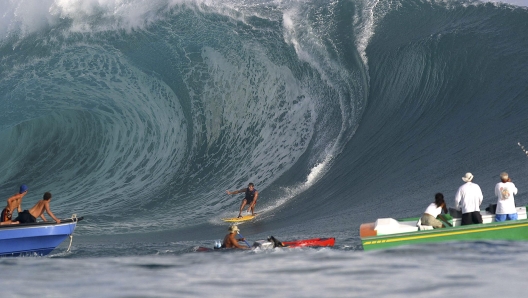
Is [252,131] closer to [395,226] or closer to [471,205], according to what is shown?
[395,226]

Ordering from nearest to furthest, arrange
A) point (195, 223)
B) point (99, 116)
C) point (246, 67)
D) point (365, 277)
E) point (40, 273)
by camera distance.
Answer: point (365, 277)
point (40, 273)
point (195, 223)
point (246, 67)
point (99, 116)

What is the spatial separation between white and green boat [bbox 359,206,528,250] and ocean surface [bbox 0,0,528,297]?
11.0 inches

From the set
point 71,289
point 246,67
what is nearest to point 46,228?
point 71,289

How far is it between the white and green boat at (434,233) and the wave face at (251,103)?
12.2ft

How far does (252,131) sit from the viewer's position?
19359 mm

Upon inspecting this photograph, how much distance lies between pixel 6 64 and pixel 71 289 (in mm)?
17737

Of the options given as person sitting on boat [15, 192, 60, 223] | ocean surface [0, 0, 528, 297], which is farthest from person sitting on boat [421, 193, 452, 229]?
person sitting on boat [15, 192, 60, 223]

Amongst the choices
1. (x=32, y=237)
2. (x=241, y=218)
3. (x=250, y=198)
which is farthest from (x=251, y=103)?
(x=32, y=237)

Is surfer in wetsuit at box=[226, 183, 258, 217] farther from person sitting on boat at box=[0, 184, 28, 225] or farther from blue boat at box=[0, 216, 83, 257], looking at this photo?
person sitting on boat at box=[0, 184, 28, 225]

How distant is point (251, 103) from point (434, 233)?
446 inches

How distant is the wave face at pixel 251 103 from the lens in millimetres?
15852

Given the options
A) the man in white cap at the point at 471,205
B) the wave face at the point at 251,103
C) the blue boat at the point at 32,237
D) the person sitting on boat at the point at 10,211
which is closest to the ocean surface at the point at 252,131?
the wave face at the point at 251,103

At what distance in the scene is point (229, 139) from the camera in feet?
63.9

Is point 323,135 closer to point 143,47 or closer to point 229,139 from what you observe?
point 229,139
